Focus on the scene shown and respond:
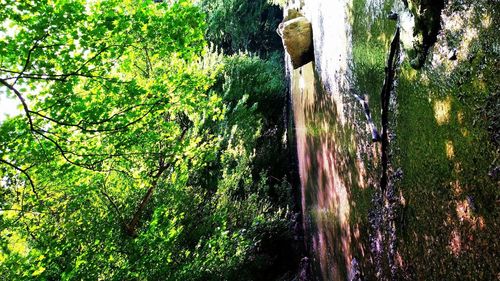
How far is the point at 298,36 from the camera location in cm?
534

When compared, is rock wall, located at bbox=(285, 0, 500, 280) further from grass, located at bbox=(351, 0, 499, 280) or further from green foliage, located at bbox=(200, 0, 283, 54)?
green foliage, located at bbox=(200, 0, 283, 54)

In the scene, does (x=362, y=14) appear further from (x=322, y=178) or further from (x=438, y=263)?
(x=322, y=178)

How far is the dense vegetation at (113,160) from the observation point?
13.4ft

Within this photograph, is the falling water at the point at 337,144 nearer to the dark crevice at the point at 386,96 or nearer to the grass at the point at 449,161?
the dark crevice at the point at 386,96

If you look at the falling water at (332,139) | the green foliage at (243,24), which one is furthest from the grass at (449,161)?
the green foliage at (243,24)

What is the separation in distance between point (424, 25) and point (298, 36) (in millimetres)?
3928

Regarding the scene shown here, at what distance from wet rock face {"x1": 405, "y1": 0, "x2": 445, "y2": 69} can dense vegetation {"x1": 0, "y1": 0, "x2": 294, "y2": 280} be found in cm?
352

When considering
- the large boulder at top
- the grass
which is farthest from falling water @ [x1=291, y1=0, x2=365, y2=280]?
A: the grass

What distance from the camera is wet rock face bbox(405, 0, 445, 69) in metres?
1.47

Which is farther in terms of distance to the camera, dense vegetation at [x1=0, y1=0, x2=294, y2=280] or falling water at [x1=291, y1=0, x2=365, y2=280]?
dense vegetation at [x1=0, y1=0, x2=294, y2=280]

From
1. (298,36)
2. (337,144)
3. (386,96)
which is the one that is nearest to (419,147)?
(386,96)

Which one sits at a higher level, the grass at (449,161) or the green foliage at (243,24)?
the green foliage at (243,24)

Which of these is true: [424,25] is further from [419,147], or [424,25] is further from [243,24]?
[243,24]

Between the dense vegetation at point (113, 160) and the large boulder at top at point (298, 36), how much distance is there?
124cm
